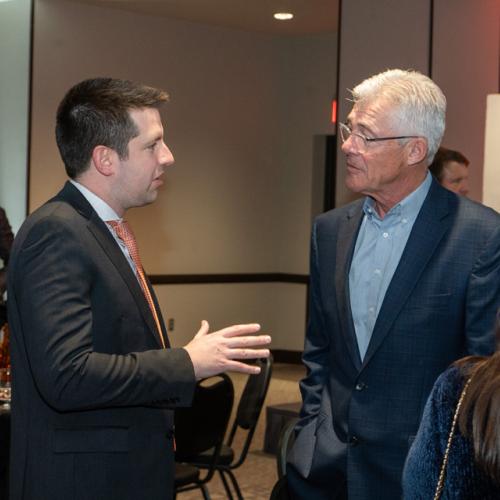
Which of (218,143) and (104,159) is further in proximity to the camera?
(218,143)

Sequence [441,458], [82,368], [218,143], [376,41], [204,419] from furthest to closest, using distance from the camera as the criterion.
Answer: [218,143] < [376,41] < [204,419] < [82,368] < [441,458]

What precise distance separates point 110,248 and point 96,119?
32 centimetres

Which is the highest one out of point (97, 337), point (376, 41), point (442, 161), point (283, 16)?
point (283, 16)

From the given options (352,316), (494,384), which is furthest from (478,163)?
(494,384)

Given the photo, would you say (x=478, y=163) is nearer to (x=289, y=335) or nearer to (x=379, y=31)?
(x=379, y=31)

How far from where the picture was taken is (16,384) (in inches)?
92.8

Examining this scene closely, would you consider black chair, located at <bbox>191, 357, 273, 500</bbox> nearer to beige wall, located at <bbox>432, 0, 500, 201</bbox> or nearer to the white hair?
the white hair

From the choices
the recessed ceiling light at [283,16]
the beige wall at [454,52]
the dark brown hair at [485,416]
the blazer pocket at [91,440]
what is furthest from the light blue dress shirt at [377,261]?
the recessed ceiling light at [283,16]

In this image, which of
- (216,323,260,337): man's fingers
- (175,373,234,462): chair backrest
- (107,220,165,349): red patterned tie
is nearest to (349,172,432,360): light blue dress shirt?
(216,323,260,337): man's fingers

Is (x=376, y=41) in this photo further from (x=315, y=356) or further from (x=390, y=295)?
(x=390, y=295)

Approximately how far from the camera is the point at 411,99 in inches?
106

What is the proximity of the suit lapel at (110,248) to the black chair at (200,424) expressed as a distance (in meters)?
1.94

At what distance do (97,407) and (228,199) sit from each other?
9.30 metres

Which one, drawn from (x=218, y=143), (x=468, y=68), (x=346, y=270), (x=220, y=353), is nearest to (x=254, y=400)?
(x=346, y=270)
